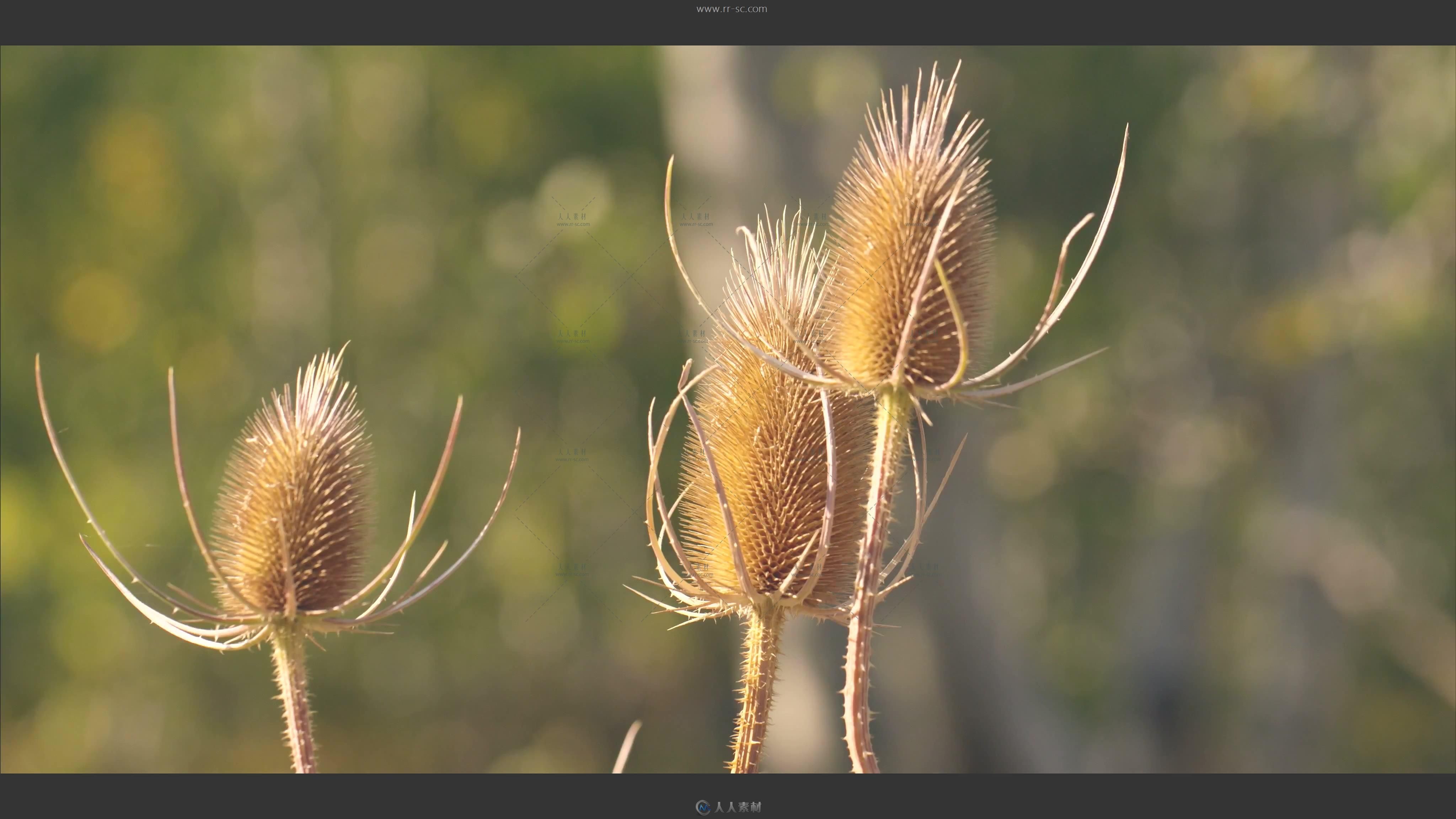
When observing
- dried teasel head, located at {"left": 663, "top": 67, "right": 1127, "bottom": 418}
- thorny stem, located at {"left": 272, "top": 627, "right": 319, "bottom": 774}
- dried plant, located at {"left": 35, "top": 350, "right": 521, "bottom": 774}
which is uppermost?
→ dried teasel head, located at {"left": 663, "top": 67, "right": 1127, "bottom": 418}

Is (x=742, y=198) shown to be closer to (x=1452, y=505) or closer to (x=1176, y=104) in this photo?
(x=1176, y=104)

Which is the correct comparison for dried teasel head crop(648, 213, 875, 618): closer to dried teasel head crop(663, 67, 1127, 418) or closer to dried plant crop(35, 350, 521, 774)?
dried teasel head crop(663, 67, 1127, 418)

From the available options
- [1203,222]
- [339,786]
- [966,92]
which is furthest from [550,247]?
[339,786]

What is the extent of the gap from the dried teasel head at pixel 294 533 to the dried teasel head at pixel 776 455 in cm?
30

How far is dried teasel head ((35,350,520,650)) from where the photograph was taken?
1435 mm

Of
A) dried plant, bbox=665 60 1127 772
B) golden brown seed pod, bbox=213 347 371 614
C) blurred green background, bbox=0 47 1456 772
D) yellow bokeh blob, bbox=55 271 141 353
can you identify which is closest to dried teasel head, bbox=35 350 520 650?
golden brown seed pod, bbox=213 347 371 614

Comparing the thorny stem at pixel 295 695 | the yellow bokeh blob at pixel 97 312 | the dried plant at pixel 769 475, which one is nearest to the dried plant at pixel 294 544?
the thorny stem at pixel 295 695

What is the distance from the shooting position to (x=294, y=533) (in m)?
1.52

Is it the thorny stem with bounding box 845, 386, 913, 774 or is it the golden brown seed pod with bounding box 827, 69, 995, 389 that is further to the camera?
the golden brown seed pod with bounding box 827, 69, 995, 389

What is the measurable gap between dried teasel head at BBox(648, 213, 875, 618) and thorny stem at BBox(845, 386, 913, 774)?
0.09m

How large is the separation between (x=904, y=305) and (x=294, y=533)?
34.0 inches

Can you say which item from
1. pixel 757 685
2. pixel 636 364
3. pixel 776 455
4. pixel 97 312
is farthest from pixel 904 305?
pixel 97 312

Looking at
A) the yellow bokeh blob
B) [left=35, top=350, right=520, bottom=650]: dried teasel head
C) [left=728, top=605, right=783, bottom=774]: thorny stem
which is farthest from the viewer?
the yellow bokeh blob

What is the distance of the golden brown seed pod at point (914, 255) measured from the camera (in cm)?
135
